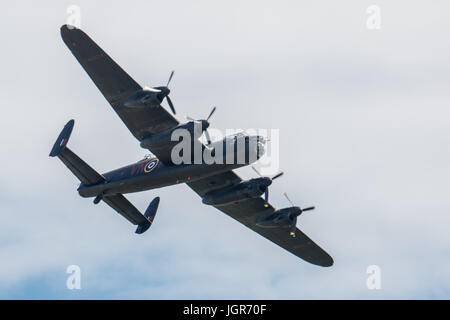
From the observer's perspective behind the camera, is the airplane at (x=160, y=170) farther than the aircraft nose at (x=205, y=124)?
No

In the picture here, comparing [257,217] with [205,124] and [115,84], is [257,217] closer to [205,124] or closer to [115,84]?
[205,124]

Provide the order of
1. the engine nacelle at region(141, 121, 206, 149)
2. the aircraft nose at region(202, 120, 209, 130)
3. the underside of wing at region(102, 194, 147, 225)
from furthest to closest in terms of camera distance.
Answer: the underside of wing at region(102, 194, 147, 225)
the engine nacelle at region(141, 121, 206, 149)
the aircraft nose at region(202, 120, 209, 130)

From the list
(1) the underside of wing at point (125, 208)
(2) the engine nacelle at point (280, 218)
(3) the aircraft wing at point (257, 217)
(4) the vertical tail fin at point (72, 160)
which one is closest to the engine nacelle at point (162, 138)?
(4) the vertical tail fin at point (72, 160)

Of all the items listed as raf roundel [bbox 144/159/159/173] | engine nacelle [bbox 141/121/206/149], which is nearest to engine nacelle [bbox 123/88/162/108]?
engine nacelle [bbox 141/121/206/149]

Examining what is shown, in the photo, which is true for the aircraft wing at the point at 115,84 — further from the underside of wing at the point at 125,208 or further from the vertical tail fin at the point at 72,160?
the underside of wing at the point at 125,208

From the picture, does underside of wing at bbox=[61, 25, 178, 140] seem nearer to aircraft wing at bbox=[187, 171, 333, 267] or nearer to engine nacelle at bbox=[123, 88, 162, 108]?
engine nacelle at bbox=[123, 88, 162, 108]

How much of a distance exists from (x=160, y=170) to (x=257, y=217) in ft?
30.0

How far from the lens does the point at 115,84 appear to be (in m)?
41.9

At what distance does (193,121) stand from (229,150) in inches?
113

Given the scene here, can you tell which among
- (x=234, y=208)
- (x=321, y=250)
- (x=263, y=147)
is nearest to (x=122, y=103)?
(x=263, y=147)

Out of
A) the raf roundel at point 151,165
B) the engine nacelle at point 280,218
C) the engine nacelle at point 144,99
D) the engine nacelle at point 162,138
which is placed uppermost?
the engine nacelle at point 144,99

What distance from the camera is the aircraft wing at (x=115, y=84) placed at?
4088 cm

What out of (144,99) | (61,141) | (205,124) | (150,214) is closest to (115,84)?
(144,99)

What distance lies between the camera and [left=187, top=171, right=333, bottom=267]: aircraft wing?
48.5 m
